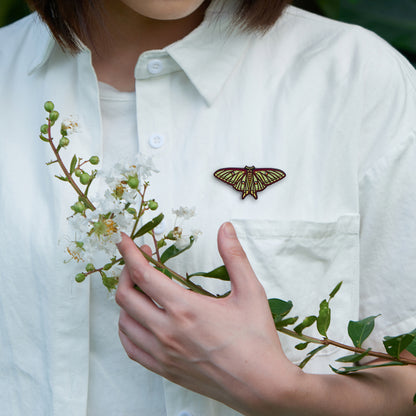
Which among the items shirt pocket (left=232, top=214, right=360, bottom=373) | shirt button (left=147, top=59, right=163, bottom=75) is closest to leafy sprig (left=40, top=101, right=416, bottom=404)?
shirt pocket (left=232, top=214, right=360, bottom=373)

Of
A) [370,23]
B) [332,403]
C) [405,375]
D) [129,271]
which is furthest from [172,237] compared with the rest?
[370,23]

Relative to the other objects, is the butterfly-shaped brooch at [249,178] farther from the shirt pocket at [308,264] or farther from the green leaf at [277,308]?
the green leaf at [277,308]

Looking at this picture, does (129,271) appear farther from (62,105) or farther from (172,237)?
(62,105)

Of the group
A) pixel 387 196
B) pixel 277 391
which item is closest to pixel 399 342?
pixel 277 391

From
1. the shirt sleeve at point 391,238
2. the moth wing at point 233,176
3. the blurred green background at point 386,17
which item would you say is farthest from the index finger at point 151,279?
the blurred green background at point 386,17

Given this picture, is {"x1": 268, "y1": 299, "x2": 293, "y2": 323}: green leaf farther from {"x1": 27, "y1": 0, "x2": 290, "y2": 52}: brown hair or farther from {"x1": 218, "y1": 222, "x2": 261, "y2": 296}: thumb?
{"x1": 27, "y1": 0, "x2": 290, "y2": 52}: brown hair
